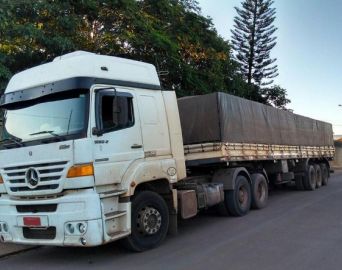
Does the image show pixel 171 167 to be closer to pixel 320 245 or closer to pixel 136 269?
pixel 136 269

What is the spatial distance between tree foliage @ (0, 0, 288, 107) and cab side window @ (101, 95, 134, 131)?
11.9ft

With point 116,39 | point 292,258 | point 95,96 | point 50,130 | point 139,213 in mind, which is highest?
point 116,39

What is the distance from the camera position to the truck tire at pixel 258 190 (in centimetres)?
1173

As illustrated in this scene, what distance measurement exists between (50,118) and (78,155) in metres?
0.87

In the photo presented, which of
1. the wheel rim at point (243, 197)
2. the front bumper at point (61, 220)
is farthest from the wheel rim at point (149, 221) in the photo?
the wheel rim at point (243, 197)

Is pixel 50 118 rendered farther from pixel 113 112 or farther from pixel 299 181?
pixel 299 181

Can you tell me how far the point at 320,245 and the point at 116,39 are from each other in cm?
1012

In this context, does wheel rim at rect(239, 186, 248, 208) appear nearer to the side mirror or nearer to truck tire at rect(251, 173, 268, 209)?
truck tire at rect(251, 173, 268, 209)

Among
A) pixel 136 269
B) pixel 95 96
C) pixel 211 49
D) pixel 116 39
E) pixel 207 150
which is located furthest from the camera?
pixel 211 49

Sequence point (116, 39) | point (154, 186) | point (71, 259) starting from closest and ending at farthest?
point (71, 259) < point (154, 186) < point (116, 39)

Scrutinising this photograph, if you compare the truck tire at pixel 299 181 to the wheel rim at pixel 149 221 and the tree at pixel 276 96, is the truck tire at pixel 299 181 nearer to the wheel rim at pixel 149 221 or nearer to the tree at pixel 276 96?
the wheel rim at pixel 149 221

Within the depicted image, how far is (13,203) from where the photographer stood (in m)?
7.20

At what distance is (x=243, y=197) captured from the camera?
444 inches

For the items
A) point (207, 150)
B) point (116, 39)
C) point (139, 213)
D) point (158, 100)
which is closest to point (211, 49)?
point (116, 39)
